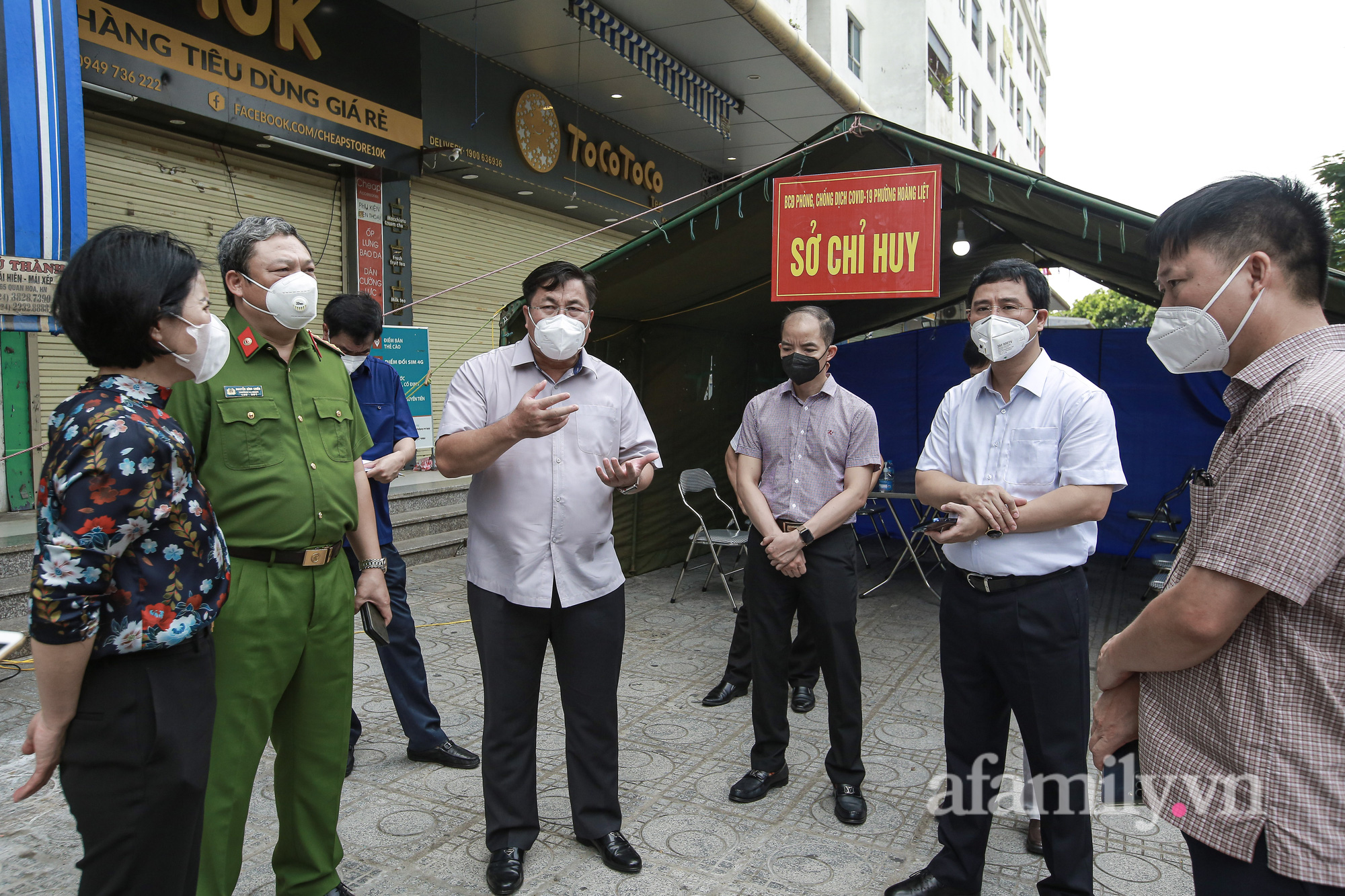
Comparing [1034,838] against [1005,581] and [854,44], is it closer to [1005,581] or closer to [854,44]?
[1005,581]

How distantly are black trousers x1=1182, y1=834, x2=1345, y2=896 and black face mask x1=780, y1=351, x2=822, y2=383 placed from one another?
2.38 m

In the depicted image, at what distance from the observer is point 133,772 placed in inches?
68.4

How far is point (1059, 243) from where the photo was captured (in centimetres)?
549

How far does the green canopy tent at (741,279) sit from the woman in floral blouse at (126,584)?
3264mm

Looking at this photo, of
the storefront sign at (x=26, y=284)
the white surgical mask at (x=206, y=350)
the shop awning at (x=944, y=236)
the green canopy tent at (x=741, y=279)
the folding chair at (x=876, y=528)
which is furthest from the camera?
the folding chair at (x=876, y=528)

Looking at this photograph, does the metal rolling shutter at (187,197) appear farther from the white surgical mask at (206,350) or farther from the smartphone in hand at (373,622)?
the white surgical mask at (206,350)

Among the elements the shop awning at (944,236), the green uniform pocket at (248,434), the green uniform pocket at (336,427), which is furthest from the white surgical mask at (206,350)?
the shop awning at (944,236)

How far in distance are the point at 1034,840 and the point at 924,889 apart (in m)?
0.62

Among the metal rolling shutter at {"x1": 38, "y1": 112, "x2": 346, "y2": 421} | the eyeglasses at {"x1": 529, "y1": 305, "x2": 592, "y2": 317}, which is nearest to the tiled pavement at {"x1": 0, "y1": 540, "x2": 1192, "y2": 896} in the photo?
the eyeglasses at {"x1": 529, "y1": 305, "x2": 592, "y2": 317}

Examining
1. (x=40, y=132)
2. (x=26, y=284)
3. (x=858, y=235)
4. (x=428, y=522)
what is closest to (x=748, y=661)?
(x=858, y=235)

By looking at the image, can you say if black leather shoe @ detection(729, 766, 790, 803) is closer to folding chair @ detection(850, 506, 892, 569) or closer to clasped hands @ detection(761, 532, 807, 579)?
clasped hands @ detection(761, 532, 807, 579)

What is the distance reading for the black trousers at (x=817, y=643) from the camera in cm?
340

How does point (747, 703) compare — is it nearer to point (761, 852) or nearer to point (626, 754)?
point (626, 754)

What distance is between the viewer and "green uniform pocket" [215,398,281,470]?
7.61 ft
